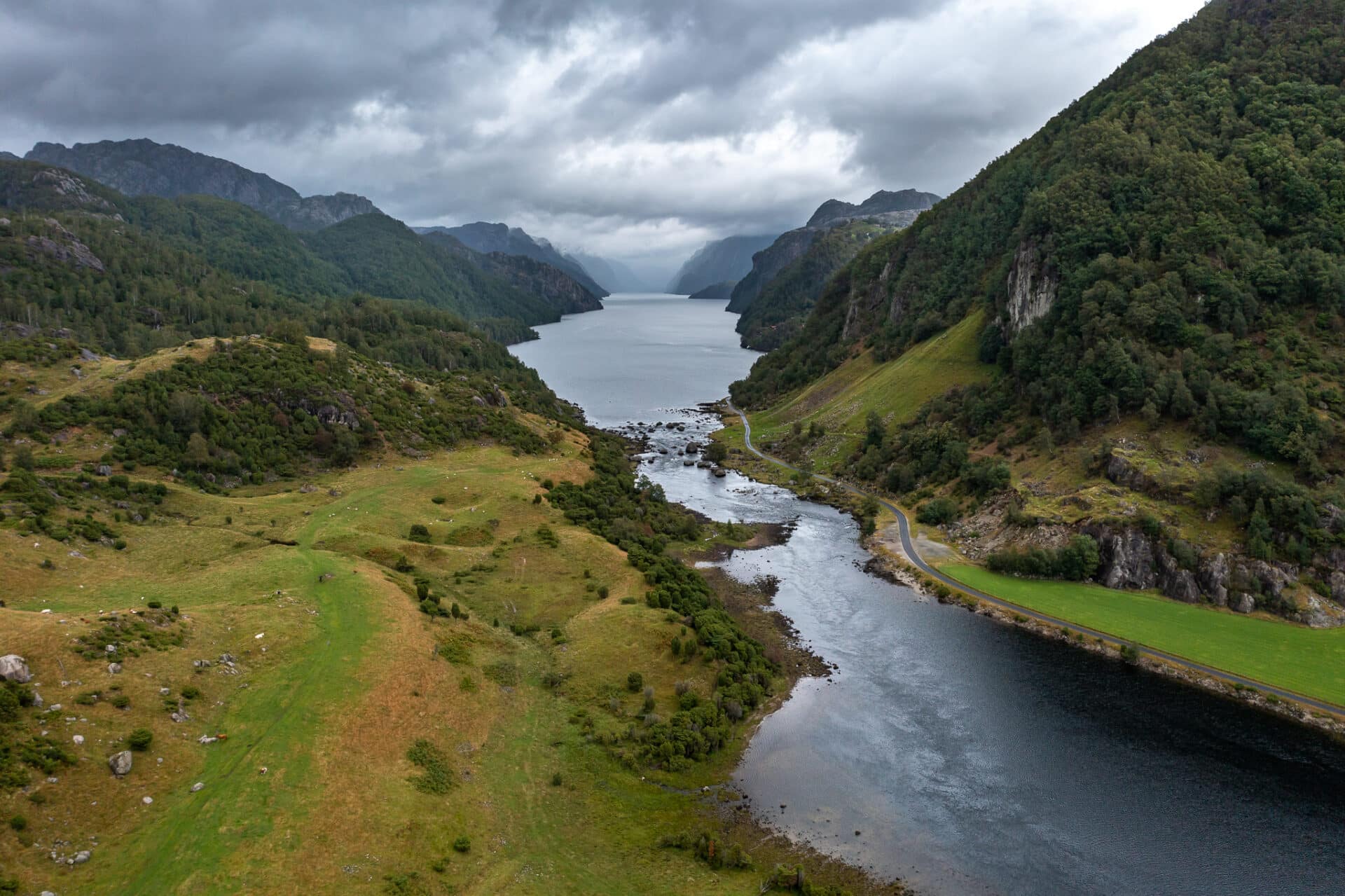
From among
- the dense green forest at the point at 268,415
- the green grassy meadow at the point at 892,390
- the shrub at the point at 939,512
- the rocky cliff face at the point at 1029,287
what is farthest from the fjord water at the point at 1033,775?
the rocky cliff face at the point at 1029,287

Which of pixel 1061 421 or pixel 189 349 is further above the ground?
pixel 189 349

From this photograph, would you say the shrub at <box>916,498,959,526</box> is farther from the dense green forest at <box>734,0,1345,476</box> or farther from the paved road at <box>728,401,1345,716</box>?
the dense green forest at <box>734,0,1345,476</box>

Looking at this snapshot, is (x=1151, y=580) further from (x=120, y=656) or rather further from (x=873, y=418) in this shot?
(x=120, y=656)

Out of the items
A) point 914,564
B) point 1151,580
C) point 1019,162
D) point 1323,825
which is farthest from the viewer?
point 1019,162

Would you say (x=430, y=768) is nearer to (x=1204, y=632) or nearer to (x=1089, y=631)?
(x=1089, y=631)

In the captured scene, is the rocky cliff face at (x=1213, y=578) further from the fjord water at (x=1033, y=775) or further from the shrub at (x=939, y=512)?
the shrub at (x=939, y=512)

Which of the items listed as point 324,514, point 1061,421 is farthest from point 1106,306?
point 324,514

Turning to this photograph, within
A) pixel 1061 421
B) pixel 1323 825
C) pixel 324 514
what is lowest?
pixel 1323 825
